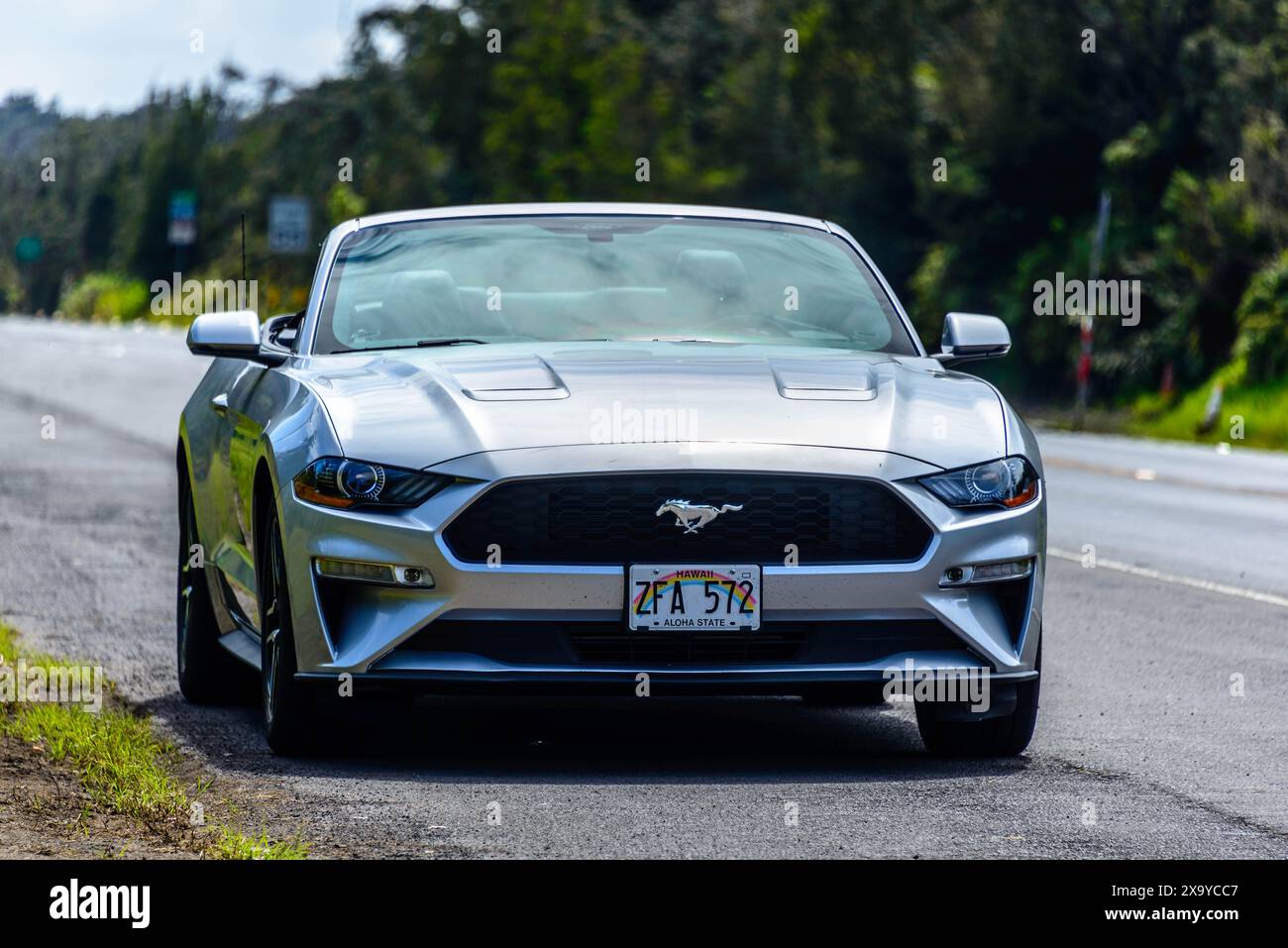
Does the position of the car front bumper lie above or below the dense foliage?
above

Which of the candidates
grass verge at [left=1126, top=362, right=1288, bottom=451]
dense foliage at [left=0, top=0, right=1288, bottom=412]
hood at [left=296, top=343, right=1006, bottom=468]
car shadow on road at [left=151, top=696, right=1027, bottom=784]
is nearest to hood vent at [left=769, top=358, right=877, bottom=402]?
hood at [left=296, top=343, right=1006, bottom=468]

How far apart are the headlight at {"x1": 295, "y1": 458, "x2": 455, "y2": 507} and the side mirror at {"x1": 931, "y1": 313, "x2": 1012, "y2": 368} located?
2094mm

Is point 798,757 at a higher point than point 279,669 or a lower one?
lower

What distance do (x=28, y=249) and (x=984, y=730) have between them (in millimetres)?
147408

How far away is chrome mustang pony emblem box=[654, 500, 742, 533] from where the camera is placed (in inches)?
250

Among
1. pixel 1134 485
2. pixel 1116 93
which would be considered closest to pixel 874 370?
pixel 1134 485

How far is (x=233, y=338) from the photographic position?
24.6ft

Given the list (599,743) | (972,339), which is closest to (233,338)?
(599,743)

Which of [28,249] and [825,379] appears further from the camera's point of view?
[28,249]

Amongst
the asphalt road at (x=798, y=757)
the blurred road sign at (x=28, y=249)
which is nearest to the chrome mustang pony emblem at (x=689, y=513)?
the asphalt road at (x=798, y=757)

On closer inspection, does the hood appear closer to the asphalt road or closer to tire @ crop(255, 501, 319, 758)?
tire @ crop(255, 501, 319, 758)

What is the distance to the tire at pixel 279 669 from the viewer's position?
660cm

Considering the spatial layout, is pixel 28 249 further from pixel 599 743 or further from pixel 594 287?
pixel 599 743
